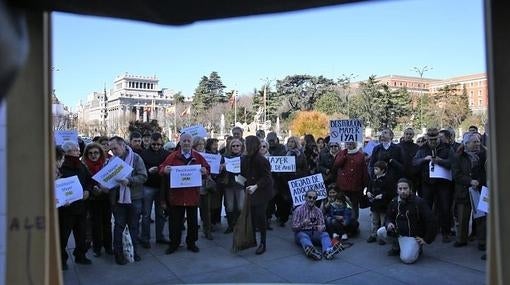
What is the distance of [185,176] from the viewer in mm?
6836

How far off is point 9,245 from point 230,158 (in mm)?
5477

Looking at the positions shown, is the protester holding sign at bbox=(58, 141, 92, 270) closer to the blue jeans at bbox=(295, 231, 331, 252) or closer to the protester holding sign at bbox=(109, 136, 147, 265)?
the protester holding sign at bbox=(109, 136, 147, 265)

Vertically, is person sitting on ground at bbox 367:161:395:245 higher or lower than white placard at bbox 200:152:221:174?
lower

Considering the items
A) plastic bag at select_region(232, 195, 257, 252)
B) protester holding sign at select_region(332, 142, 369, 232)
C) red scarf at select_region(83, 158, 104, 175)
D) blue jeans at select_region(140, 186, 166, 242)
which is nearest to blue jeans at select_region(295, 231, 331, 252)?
plastic bag at select_region(232, 195, 257, 252)

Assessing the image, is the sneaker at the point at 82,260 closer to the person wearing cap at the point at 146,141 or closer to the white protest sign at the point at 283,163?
the person wearing cap at the point at 146,141

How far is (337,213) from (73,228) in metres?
4.01

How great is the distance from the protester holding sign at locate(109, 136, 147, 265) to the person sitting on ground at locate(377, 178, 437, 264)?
357 cm

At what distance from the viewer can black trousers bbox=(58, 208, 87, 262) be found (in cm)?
596

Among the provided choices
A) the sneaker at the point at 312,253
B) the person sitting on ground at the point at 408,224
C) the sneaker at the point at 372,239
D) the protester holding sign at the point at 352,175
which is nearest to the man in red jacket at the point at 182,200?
the sneaker at the point at 312,253

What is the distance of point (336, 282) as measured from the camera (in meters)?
5.54

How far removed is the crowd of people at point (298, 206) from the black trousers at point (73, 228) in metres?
0.01

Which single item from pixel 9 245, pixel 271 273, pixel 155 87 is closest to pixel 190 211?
pixel 271 273

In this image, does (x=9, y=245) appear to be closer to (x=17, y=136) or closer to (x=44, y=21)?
(x=17, y=136)

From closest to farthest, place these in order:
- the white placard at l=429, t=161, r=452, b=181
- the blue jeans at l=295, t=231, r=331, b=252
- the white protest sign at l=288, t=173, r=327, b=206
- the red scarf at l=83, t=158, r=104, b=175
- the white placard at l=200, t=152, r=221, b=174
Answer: the red scarf at l=83, t=158, r=104, b=175 → the blue jeans at l=295, t=231, r=331, b=252 → the white placard at l=429, t=161, r=452, b=181 → the white protest sign at l=288, t=173, r=327, b=206 → the white placard at l=200, t=152, r=221, b=174
